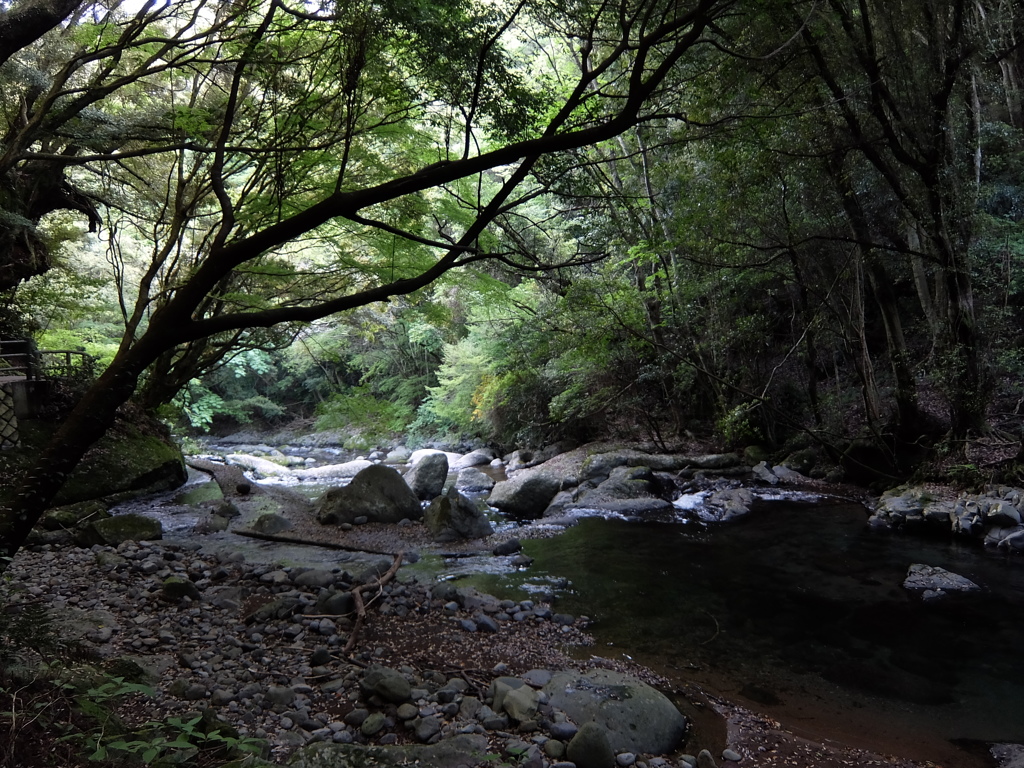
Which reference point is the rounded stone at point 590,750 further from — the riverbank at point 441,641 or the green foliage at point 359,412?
the green foliage at point 359,412

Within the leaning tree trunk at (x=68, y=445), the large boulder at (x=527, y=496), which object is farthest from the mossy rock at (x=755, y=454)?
the leaning tree trunk at (x=68, y=445)

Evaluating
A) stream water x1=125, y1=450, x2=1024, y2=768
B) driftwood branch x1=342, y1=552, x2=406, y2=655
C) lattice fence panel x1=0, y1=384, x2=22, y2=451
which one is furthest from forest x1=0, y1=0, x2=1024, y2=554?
stream water x1=125, y1=450, x2=1024, y2=768

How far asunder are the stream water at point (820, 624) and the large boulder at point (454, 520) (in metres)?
0.96

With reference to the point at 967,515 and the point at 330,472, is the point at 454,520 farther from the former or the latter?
the point at 330,472

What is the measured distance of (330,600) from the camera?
563 cm

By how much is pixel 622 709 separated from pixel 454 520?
5510 millimetres

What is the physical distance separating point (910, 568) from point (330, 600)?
22.8ft

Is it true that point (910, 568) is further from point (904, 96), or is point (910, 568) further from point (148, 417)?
point (148, 417)

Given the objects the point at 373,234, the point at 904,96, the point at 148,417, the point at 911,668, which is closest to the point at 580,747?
the point at 911,668

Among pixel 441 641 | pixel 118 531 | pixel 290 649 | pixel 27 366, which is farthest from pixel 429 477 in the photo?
pixel 290 649

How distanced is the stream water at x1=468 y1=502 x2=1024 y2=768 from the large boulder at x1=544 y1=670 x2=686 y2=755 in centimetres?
93

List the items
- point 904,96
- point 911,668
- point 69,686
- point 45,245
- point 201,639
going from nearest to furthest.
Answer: point 69,686, point 201,639, point 911,668, point 904,96, point 45,245

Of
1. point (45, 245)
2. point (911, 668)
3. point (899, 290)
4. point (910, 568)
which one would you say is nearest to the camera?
point (911, 668)

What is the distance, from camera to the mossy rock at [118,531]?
727cm
